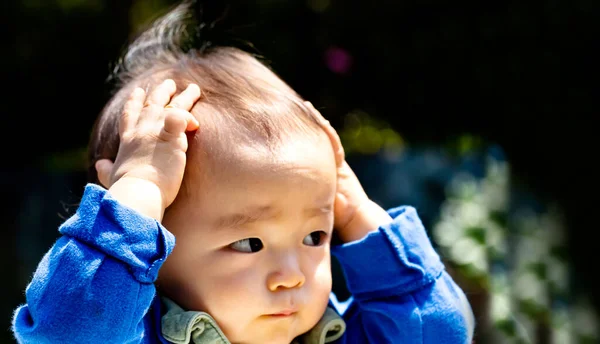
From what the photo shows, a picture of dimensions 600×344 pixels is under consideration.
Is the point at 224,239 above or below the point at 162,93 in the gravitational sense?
below

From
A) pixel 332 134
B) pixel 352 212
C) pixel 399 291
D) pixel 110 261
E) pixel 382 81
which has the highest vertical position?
pixel 332 134

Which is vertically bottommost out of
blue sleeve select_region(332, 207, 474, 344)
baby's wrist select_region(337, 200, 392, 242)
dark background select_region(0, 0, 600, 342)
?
dark background select_region(0, 0, 600, 342)

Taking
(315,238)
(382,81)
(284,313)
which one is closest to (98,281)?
(284,313)

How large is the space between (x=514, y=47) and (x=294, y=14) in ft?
4.48

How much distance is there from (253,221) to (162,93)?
37 cm

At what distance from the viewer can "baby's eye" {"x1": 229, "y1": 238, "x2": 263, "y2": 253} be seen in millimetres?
1913

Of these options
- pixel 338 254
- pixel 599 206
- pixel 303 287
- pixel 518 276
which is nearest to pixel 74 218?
pixel 303 287

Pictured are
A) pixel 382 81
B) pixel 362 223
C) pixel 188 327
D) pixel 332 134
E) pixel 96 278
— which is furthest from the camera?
pixel 382 81

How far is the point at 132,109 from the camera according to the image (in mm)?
2020

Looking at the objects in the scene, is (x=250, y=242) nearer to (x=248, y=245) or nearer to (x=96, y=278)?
(x=248, y=245)

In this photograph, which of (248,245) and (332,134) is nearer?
(248,245)

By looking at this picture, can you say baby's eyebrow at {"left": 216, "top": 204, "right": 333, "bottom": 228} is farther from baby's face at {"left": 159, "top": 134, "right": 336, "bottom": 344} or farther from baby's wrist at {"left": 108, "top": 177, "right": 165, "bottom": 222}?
baby's wrist at {"left": 108, "top": 177, "right": 165, "bottom": 222}

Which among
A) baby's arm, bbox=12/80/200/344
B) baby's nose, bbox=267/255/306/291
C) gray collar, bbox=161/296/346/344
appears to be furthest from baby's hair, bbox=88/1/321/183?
gray collar, bbox=161/296/346/344

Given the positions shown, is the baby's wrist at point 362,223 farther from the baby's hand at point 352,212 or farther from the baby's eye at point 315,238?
the baby's eye at point 315,238
